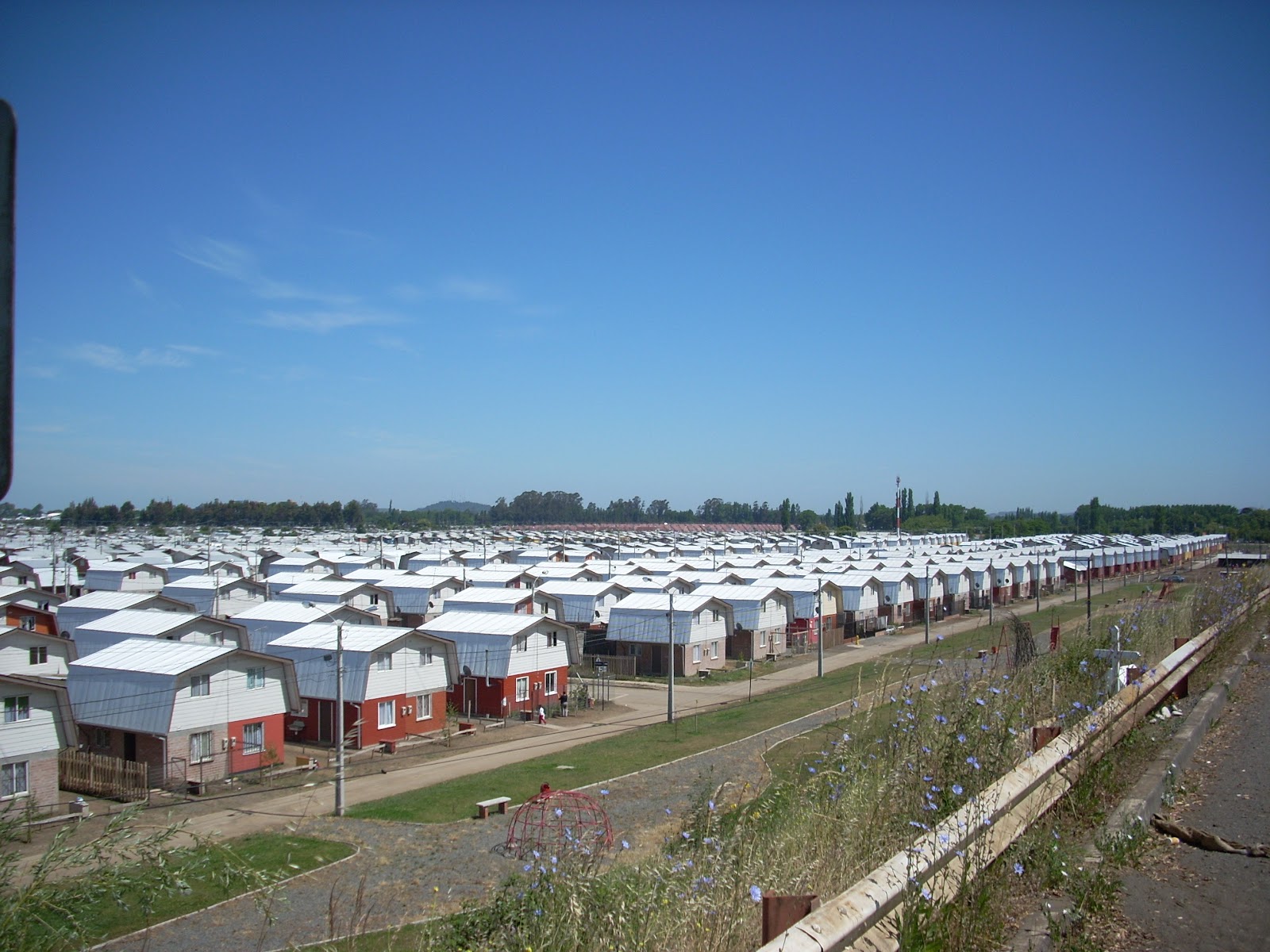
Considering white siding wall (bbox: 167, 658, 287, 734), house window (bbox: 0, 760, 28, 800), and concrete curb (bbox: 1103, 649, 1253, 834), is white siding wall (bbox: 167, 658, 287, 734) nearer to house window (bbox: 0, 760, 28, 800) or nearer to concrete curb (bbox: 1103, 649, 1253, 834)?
house window (bbox: 0, 760, 28, 800)

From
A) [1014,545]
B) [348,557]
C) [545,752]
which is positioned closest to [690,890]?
[545,752]

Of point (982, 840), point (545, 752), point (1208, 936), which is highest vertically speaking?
point (982, 840)

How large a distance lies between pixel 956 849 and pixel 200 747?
19.3 meters

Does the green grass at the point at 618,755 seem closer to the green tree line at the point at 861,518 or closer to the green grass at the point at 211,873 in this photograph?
the green grass at the point at 211,873

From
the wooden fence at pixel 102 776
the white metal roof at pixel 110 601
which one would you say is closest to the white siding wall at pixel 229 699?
the wooden fence at pixel 102 776

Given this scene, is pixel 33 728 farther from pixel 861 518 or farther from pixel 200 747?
pixel 861 518

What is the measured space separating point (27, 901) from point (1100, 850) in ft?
10.9

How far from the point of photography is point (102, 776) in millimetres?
17562

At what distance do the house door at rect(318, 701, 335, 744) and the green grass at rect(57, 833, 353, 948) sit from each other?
25.1 ft

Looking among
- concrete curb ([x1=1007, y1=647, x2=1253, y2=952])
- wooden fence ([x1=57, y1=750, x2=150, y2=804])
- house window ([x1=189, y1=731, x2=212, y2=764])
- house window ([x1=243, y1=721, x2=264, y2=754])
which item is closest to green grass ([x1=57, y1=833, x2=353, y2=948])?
concrete curb ([x1=1007, y1=647, x2=1253, y2=952])

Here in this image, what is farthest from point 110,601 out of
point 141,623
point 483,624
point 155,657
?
point 483,624

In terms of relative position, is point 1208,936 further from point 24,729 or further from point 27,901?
point 24,729

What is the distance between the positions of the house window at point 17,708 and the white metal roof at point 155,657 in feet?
8.39

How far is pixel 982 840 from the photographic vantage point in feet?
8.91
